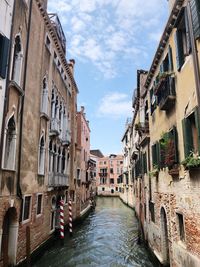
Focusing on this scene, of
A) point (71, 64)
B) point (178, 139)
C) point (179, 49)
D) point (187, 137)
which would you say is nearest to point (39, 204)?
point (178, 139)

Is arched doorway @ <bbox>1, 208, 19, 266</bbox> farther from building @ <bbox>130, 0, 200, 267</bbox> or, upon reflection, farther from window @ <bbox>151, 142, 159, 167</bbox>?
window @ <bbox>151, 142, 159, 167</bbox>

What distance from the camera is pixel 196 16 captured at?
5121 mm

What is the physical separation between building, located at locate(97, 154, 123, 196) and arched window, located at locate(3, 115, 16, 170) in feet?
175

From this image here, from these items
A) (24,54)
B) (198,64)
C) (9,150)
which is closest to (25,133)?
(9,150)

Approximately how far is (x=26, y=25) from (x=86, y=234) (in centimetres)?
1114

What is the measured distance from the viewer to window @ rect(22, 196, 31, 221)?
865 centimetres

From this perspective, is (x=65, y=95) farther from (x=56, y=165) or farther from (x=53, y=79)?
(x=56, y=165)

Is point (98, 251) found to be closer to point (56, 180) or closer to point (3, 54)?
point (56, 180)

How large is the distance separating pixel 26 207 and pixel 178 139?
5.53 meters

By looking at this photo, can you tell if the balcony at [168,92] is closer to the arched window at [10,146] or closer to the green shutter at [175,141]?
the green shutter at [175,141]

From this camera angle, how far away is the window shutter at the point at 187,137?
578 cm

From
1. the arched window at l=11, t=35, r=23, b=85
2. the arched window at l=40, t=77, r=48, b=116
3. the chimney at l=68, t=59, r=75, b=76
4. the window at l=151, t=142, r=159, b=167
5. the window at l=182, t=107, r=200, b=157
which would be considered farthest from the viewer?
the chimney at l=68, t=59, r=75, b=76

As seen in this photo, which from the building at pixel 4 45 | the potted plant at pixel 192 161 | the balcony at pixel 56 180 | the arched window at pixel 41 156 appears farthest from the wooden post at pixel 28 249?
the potted plant at pixel 192 161

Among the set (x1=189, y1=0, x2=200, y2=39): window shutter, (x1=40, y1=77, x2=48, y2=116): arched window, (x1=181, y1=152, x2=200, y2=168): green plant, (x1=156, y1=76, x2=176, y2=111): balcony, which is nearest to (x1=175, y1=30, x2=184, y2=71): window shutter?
(x1=156, y1=76, x2=176, y2=111): balcony
